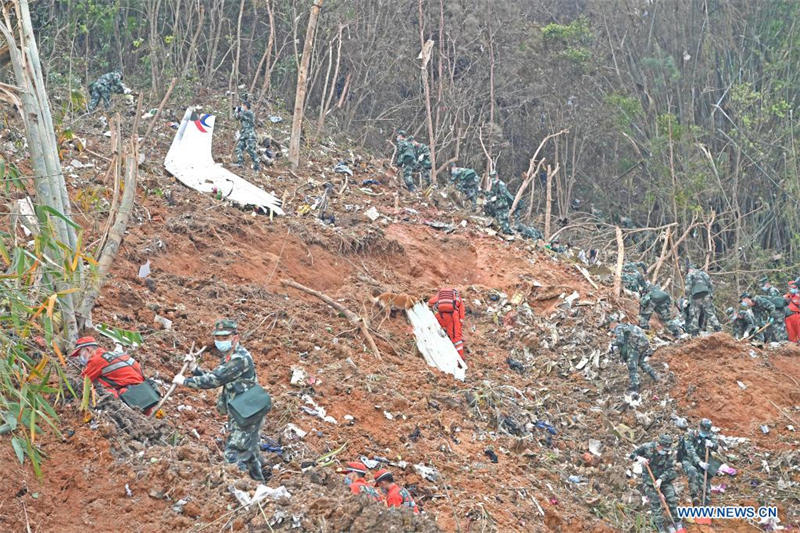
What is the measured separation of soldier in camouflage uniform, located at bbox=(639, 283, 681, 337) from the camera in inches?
487

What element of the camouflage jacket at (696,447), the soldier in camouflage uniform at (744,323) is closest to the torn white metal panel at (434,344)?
the camouflage jacket at (696,447)

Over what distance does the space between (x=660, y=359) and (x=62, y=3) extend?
1531 cm

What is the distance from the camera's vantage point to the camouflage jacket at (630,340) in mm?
11180

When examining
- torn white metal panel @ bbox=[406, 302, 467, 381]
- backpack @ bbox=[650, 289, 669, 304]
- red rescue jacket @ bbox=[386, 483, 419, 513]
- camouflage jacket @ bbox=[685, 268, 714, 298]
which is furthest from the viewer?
camouflage jacket @ bbox=[685, 268, 714, 298]

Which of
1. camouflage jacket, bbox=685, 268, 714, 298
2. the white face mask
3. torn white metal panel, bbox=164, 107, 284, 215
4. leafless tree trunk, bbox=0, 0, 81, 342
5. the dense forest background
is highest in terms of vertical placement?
leafless tree trunk, bbox=0, 0, 81, 342

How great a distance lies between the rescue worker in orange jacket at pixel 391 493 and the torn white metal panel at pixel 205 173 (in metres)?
7.05

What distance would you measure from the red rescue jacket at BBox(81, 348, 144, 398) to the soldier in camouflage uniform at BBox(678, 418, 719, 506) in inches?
210

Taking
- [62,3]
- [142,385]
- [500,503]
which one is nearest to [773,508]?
[500,503]

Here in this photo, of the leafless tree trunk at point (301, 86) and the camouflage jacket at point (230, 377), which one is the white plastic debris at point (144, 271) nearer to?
the camouflage jacket at point (230, 377)

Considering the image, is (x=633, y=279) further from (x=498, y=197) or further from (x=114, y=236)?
(x=114, y=236)

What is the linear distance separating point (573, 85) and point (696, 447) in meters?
18.9

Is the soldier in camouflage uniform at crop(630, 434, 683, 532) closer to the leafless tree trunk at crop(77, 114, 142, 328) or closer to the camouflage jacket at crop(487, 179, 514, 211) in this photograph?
the leafless tree trunk at crop(77, 114, 142, 328)

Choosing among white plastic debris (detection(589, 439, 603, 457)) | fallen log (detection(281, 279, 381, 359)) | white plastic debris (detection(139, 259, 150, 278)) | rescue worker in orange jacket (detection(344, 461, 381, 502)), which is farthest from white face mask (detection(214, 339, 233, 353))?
white plastic debris (detection(589, 439, 603, 457))

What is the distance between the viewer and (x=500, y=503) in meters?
7.93
